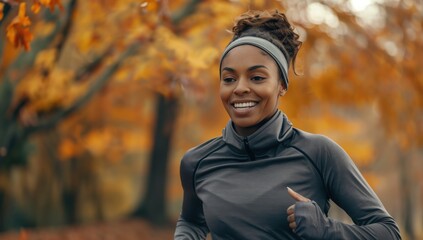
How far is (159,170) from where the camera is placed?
1831 cm

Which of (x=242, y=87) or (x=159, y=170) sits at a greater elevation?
(x=242, y=87)

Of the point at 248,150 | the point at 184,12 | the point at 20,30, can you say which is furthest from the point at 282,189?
the point at 184,12

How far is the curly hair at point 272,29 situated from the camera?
329cm

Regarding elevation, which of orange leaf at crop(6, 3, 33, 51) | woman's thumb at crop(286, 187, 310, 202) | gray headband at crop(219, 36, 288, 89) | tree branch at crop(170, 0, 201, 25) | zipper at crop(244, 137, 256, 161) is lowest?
woman's thumb at crop(286, 187, 310, 202)

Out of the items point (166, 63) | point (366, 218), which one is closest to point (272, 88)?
point (366, 218)

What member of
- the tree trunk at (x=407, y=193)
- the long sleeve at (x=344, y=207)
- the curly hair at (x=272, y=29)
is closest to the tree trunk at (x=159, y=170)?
the tree trunk at (x=407, y=193)

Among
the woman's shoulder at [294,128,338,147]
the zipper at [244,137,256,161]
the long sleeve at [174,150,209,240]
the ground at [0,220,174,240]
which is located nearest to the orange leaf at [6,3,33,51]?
the long sleeve at [174,150,209,240]

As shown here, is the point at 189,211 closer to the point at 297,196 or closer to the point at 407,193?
the point at 297,196

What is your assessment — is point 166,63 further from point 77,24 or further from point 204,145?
point 204,145

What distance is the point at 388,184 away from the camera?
31422 millimetres

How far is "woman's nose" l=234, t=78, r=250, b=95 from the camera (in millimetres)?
3169

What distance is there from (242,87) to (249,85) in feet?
0.10

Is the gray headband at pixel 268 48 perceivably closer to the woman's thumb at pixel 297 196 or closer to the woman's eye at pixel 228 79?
the woman's eye at pixel 228 79

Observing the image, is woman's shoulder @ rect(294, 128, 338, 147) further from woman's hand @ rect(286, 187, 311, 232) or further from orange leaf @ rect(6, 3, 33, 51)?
orange leaf @ rect(6, 3, 33, 51)
